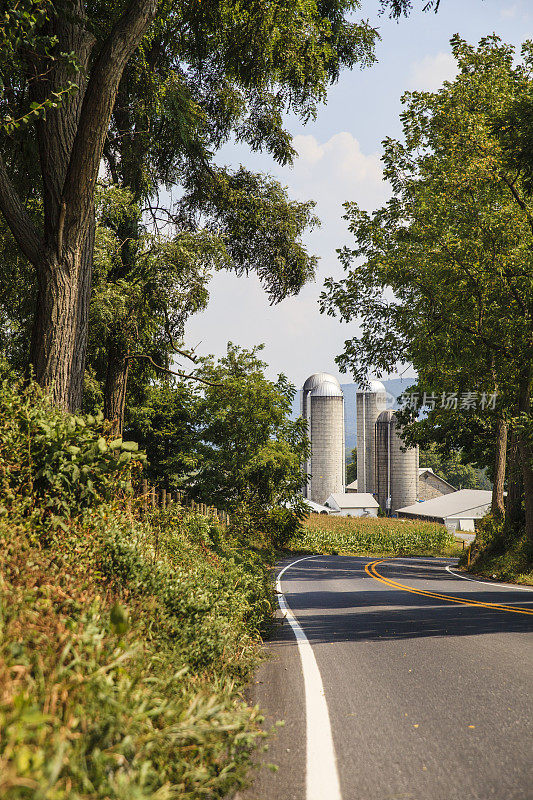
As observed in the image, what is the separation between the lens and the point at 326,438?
7562cm

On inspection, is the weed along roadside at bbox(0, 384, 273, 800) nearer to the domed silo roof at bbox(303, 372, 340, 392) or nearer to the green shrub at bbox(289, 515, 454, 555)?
the green shrub at bbox(289, 515, 454, 555)

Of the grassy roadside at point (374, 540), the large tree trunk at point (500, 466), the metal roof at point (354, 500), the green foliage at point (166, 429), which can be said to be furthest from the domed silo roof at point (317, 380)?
the large tree trunk at point (500, 466)

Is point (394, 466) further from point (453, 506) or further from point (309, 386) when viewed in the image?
point (309, 386)

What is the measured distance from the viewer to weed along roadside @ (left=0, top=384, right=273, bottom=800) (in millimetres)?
2434

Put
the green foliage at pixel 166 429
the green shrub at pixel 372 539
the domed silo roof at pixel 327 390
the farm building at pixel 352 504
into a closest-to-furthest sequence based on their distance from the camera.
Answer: the green foliage at pixel 166 429 < the green shrub at pixel 372 539 < the domed silo roof at pixel 327 390 < the farm building at pixel 352 504

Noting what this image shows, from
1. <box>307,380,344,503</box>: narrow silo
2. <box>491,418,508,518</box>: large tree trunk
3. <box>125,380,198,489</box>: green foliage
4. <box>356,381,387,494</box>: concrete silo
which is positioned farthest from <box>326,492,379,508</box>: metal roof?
<box>491,418,508,518</box>: large tree trunk

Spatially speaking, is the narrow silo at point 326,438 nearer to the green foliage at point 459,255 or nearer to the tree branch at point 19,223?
the green foliage at point 459,255

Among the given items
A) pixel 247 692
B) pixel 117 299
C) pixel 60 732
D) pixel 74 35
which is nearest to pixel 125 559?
pixel 247 692

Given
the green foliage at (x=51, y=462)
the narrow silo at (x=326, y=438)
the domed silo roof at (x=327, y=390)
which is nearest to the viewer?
the green foliage at (x=51, y=462)

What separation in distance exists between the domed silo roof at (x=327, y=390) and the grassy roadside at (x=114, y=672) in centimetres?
7114

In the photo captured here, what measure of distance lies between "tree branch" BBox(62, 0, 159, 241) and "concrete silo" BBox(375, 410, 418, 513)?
7118cm

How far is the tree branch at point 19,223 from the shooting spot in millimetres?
7500

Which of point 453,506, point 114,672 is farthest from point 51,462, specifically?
point 453,506

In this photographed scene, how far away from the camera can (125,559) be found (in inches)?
199
